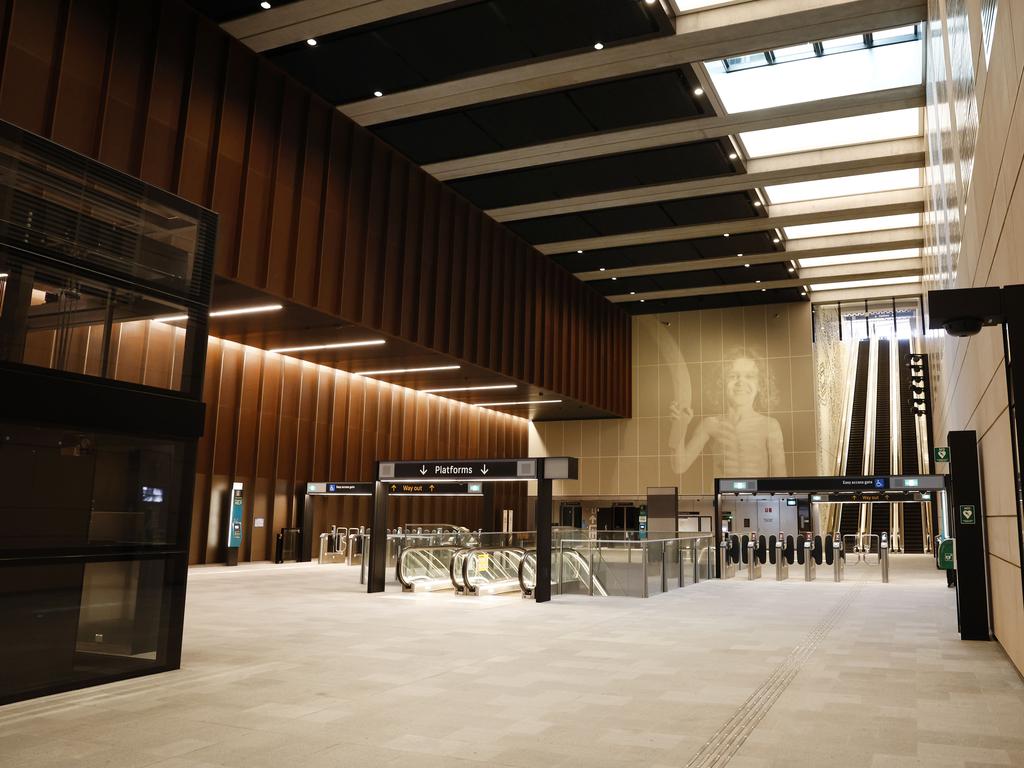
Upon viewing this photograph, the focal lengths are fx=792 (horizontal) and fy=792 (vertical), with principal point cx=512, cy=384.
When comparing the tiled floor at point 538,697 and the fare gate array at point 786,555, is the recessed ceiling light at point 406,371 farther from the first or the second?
the tiled floor at point 538,697

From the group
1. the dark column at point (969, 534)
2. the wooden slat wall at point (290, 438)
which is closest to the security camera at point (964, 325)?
the dark column at point (969, 534)

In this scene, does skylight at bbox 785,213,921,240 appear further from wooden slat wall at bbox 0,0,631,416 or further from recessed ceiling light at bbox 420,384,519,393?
recessed ceiling light at bbox 420,384,519,393

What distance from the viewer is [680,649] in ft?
27.3

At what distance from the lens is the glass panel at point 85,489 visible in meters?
5.75

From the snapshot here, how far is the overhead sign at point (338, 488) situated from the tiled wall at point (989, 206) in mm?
14656

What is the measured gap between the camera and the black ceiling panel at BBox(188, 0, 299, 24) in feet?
44.4

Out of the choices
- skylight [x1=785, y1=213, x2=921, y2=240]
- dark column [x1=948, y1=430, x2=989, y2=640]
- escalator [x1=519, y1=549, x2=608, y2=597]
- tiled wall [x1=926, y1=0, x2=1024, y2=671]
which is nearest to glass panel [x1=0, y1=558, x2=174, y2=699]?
tiled wall [x1=926, y1=0, x2=1024, y2=671]

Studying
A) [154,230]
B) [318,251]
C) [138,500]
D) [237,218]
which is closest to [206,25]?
[237,218]

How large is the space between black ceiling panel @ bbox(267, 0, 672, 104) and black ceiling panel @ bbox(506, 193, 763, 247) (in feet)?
26.6

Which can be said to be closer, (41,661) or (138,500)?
(41,661)

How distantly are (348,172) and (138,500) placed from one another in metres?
12.1

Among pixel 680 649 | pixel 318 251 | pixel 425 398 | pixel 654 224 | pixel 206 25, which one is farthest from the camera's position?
pixel 425 398

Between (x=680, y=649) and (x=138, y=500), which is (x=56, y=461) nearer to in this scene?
(x=138, y=500)

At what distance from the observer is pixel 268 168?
1534 cm
